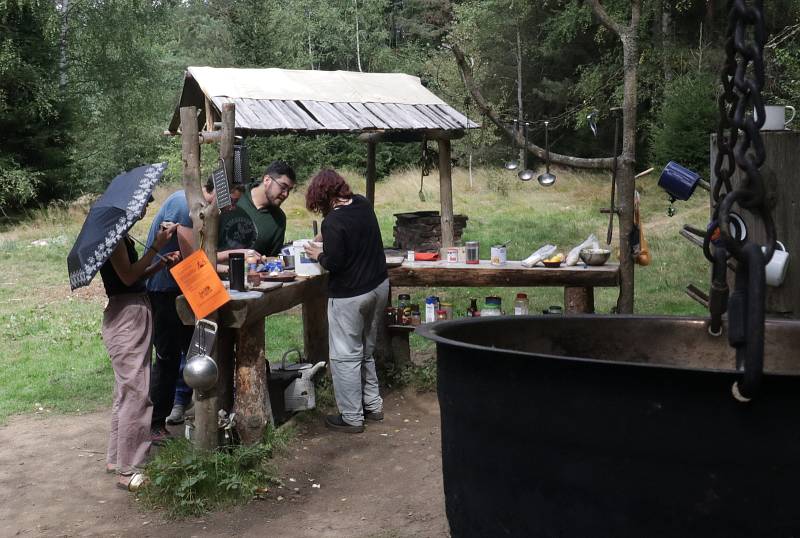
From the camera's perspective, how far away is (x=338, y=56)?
139ft

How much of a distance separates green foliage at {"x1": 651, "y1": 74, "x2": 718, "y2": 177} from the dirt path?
16362mm

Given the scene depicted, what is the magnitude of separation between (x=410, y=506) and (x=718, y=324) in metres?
2.97

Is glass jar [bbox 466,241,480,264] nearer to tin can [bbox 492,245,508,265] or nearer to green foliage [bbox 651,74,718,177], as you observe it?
tin can [bbox 492,245,508,265]

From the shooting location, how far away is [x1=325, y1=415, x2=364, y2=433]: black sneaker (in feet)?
20.4

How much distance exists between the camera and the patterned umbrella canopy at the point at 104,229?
4586 mm

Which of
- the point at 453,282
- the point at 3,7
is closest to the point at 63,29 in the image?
the point at 3,7

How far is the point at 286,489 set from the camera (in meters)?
5.21

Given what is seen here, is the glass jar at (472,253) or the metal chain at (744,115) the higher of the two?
the metal chain at (744,115)

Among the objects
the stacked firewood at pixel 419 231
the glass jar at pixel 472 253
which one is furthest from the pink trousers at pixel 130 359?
the stacked firewood at pixel 419 231

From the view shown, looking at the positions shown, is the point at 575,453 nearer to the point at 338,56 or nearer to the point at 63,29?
the point at 63,29

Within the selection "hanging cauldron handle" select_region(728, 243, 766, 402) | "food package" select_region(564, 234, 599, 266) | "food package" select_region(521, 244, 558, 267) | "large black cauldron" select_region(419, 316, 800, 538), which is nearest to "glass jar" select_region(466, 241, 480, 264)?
"food package" select_region(521, 244, 558, 267)

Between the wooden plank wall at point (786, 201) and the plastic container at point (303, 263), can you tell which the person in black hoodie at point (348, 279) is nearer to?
the plastic container at point (303, 263)

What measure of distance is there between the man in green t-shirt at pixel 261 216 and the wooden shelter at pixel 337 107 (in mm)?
2586

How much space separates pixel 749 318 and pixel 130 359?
12.7ft
